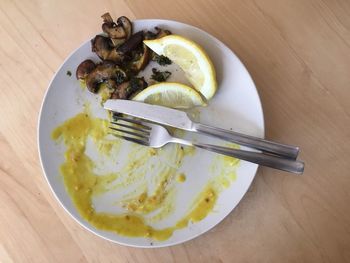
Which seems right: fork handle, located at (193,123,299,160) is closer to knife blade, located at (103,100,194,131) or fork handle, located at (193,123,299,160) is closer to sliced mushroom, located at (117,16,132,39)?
knife blade, located at (103,100,194,131)

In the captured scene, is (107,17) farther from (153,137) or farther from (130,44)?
(153,137)

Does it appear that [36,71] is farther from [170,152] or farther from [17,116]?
[170,152]

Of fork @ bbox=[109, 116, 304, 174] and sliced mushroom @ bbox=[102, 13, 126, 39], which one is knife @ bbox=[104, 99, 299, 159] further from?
sliced mushroom @ bbox=[102, 13, 126, 39]

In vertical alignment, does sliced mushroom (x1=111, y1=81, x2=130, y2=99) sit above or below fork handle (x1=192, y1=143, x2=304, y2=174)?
above

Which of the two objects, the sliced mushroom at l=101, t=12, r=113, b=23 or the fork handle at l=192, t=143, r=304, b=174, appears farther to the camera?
the sliced mushroom at l=101, t=12, r=113, b=23

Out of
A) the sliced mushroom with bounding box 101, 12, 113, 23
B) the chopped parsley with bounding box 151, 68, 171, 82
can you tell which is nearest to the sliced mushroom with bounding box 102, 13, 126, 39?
the sliced mushroom with bounding box 101, 12, 113, 23

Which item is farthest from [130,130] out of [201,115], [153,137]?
[201,115]

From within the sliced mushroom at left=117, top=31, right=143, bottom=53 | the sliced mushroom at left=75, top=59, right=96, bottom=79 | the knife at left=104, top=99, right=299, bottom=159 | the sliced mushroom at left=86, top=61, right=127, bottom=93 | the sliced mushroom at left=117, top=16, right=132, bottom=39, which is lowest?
the knife at left=104, top=99, right=299, bottom=159

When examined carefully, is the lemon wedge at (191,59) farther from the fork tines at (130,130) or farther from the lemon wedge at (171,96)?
the fork tines at (130,130)
